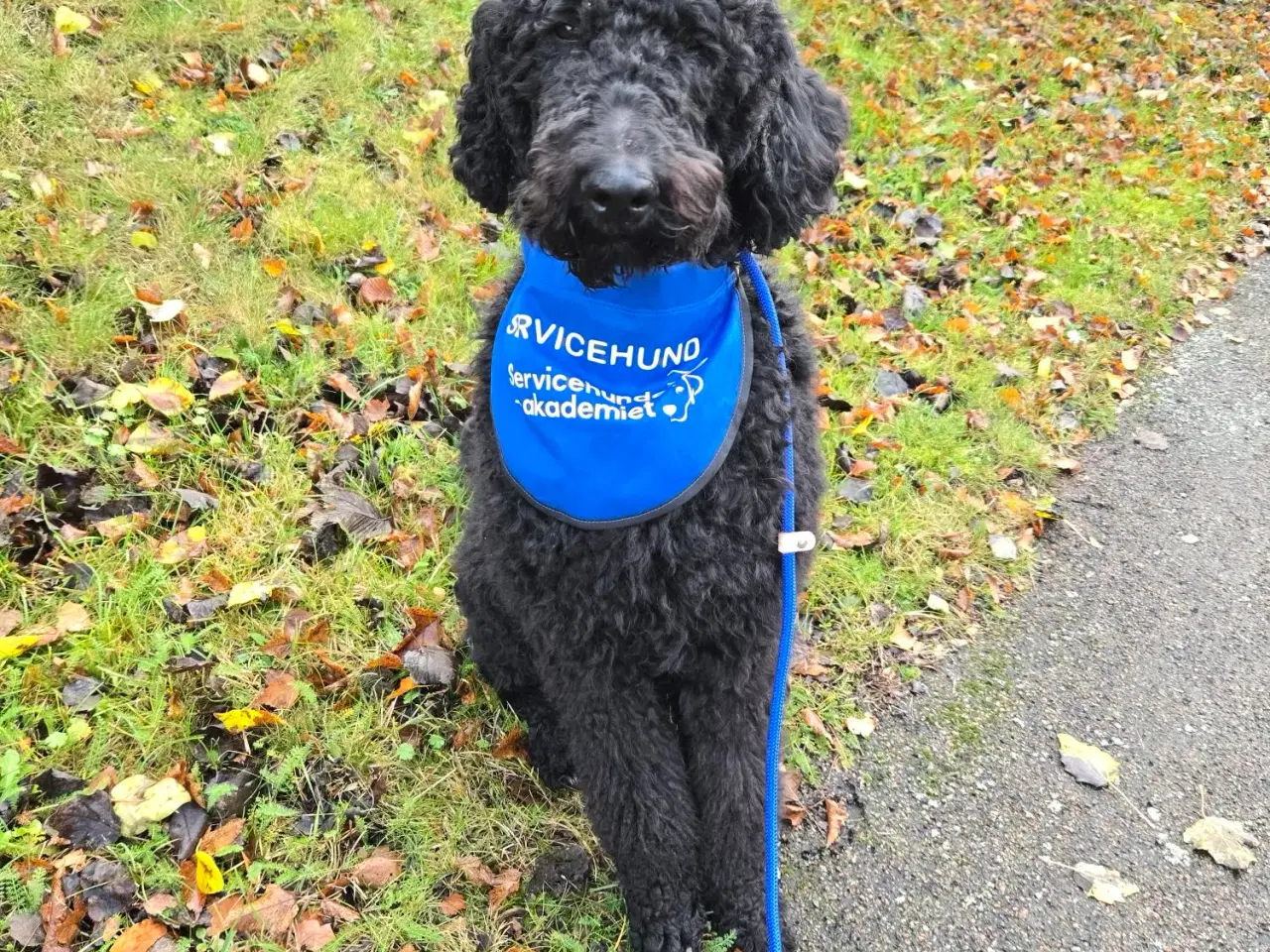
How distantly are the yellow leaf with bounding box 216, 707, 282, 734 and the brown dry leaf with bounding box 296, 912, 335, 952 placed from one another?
589 millimetres

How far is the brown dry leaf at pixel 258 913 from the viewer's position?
7.52 ft

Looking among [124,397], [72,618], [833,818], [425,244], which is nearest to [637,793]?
[833,818]

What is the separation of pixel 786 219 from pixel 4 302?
3178mm

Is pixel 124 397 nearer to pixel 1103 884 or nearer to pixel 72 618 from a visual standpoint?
pixel 72 618

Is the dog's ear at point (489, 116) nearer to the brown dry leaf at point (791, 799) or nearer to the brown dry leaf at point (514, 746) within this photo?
the brown dry leaf at point (514, 746)

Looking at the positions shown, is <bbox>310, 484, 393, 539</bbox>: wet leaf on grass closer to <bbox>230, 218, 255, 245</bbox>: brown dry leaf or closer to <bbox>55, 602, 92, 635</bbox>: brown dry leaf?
<bbox>55, 602, 92, 635</bbox>: brown dry leaf

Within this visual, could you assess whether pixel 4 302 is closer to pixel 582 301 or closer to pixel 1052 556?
pixel 582 301

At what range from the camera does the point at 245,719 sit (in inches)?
104

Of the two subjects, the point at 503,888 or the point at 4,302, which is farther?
the point at 4,302

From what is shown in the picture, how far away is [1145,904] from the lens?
8.49 feet

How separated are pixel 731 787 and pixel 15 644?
85.7 inches

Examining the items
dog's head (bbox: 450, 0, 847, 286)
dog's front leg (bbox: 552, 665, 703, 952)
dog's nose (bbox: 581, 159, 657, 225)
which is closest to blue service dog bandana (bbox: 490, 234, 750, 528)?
dog's head (bbox: 450, 0, 847, 286)

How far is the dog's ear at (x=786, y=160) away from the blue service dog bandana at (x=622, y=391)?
6.6 inches

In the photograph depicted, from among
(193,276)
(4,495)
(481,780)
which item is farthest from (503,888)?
(193,276)
